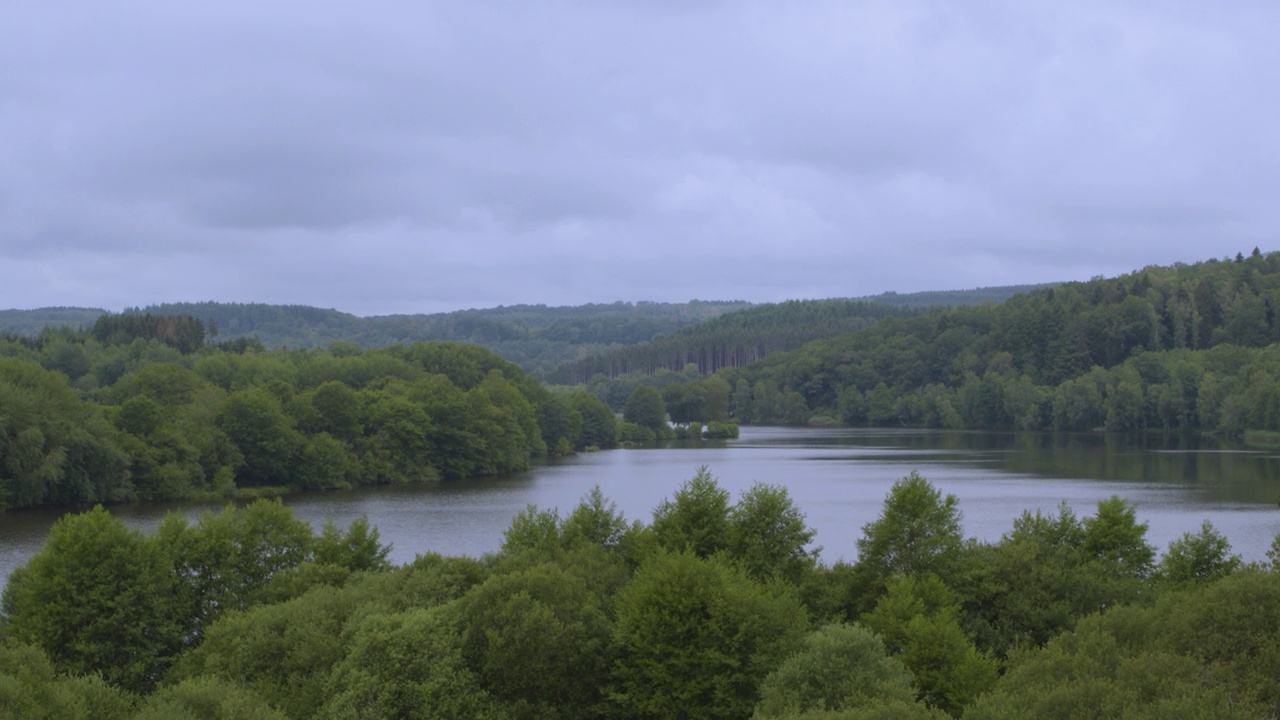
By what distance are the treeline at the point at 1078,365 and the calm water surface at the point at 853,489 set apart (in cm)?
1242

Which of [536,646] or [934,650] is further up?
[934,650]

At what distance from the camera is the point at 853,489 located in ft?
245

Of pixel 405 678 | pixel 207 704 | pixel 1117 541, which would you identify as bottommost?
pixel 405 678

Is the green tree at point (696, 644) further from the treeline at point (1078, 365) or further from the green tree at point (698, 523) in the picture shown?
the treeline at point (1078, 365)

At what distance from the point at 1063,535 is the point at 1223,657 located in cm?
1397

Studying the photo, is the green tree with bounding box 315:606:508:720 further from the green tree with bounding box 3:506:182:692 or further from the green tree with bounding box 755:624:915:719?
the green tree with bounding box 3:506:182:692

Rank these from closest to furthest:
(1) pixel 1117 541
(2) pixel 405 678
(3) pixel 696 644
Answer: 1. (2) pixel 405 678
2. (3) pixel 696 644
3. (1) pixel 1117 541

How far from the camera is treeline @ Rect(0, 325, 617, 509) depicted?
2704 inches

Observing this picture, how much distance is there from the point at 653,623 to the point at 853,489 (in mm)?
49410

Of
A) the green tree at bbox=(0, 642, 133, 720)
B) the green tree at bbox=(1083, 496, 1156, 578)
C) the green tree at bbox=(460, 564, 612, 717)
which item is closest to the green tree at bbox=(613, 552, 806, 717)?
the green tree at bbox=(460, 564, 612, 717)

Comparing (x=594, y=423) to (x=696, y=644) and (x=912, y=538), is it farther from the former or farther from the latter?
(x=696, y=644)

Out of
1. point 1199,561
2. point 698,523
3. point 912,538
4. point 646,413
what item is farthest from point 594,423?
point 1199,561

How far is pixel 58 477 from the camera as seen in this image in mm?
66312

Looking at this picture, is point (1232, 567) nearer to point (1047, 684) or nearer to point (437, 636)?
point (1047, 684)
